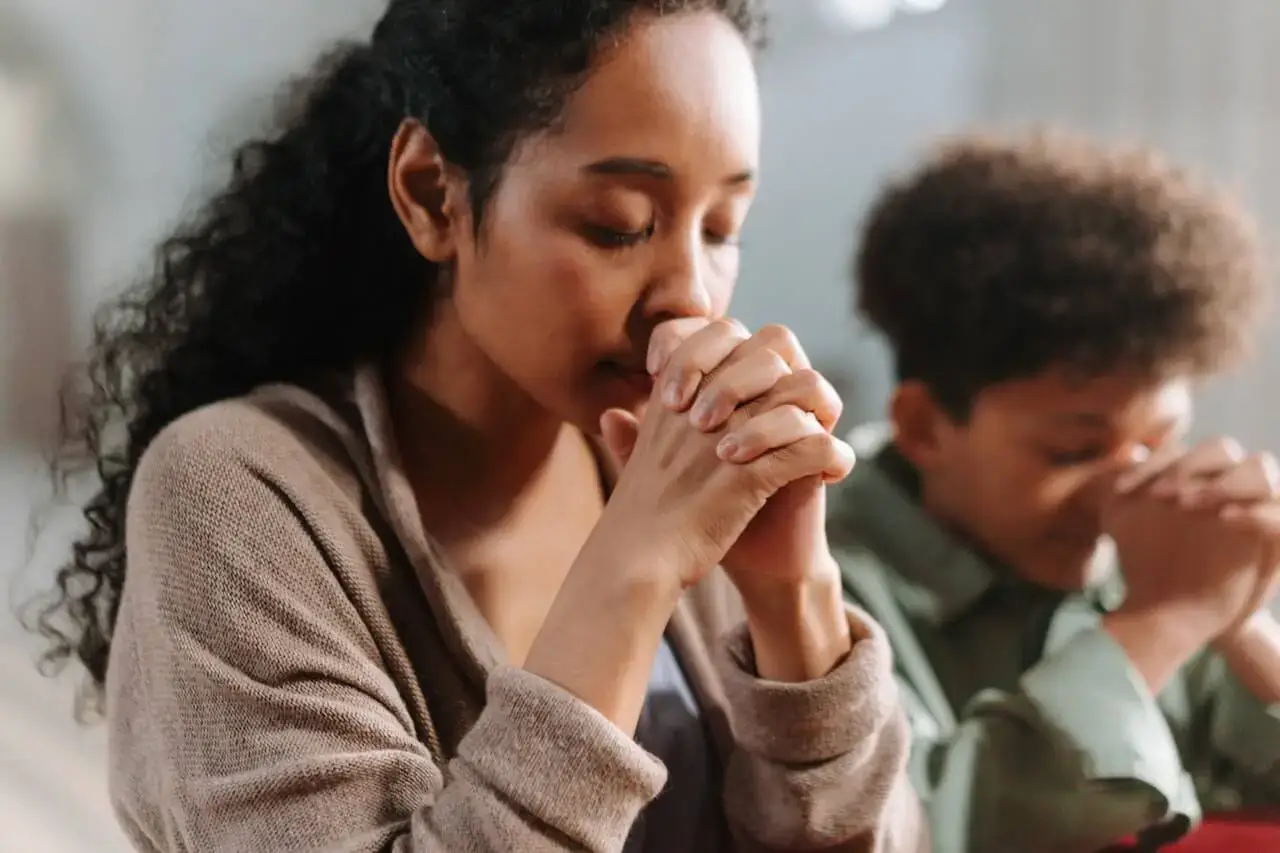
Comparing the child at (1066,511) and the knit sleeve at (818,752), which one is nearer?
the knit sleeve at (818,752)

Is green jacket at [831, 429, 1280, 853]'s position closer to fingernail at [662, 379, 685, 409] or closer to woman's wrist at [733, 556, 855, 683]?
A: woman's wrist at [733, 556, 855, 683]

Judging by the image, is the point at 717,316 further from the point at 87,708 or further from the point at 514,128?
the point at 87,708

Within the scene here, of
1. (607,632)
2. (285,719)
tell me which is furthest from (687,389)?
(285,719)

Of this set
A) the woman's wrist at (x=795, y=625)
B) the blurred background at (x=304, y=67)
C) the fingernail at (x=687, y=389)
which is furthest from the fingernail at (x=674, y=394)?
the blurred background at (x=304, y=67)

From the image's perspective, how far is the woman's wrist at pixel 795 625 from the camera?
22.1 inches

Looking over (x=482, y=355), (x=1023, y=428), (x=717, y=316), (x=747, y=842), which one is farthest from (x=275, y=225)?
(x=1023, y=428)

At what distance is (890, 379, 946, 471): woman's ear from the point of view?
863 mm

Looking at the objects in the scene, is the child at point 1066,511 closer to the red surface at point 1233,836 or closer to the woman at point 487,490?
the red surface at point 1233,836

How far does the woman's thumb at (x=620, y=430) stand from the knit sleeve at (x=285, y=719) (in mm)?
133

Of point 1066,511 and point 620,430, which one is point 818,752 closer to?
point 620,430

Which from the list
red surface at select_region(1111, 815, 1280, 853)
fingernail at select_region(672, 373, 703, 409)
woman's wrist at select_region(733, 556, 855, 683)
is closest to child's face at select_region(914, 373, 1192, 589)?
red surface at select_region(1111, 815, 1280, 853)

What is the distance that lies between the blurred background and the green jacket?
0.13 metres

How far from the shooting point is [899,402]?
88 cm

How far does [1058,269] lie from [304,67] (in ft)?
1.72
